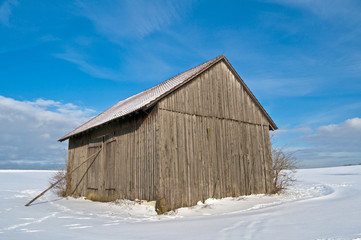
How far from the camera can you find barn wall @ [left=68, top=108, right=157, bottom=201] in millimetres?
10016

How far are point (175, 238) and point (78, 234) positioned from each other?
2408 millimetres

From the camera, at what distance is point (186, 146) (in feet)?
34.4

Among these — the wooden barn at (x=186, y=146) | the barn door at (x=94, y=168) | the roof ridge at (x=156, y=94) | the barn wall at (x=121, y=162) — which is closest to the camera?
the wooden barn at (x=186, y=146)

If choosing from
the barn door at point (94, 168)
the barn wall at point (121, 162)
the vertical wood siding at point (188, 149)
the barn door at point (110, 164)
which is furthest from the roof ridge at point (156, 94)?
the barn door at point (110, 164)

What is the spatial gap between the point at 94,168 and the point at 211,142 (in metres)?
6.83

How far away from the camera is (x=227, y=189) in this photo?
Result: 1156 cm

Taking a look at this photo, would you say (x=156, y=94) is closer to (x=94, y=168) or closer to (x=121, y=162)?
(x=121, y=162)

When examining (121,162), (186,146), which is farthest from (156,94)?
(121,162)

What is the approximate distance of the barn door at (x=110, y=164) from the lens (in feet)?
39.3

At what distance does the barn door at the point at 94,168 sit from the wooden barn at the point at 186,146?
53 millimetres

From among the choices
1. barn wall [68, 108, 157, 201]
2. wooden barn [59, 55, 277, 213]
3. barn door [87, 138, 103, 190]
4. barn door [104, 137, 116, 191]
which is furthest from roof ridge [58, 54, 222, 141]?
barn door [104, 137, 116, 191]

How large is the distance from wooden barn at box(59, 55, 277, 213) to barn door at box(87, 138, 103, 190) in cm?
5

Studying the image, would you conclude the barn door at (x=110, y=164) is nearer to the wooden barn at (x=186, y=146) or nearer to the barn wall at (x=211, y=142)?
the wooden barn at (x=186, y=146)

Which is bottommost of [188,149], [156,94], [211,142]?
[188,149]
